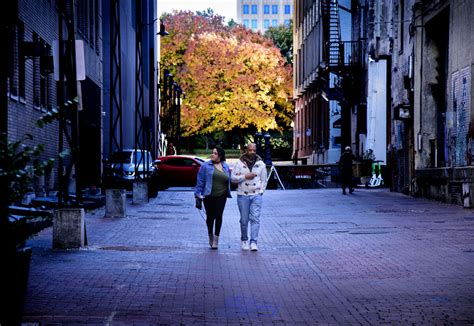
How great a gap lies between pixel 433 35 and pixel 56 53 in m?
18.1

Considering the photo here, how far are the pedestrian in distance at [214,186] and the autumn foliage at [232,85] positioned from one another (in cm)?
6044

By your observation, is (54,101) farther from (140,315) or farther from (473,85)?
(140,315)

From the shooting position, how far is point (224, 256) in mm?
13820

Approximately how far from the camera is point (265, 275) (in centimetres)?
1161

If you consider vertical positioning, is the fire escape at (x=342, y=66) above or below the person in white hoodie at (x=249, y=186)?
above

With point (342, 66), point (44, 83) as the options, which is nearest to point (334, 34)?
point (342, 66)

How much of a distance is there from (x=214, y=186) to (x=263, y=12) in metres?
175

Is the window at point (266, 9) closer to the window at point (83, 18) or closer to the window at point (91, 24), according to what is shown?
the window at point (91, 24)

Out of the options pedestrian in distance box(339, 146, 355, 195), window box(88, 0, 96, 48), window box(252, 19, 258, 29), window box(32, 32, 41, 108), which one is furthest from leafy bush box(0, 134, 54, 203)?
window box(252, 19, 258, 29)

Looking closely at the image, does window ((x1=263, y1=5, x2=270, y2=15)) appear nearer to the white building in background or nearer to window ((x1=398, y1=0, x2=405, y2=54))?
the white building in background

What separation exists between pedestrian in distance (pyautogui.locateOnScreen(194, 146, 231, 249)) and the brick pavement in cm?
54

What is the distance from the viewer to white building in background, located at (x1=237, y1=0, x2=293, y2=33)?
614 feet

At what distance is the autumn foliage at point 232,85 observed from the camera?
76062mm

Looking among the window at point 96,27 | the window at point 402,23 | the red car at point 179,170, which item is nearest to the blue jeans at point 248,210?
the window at point 402,23
